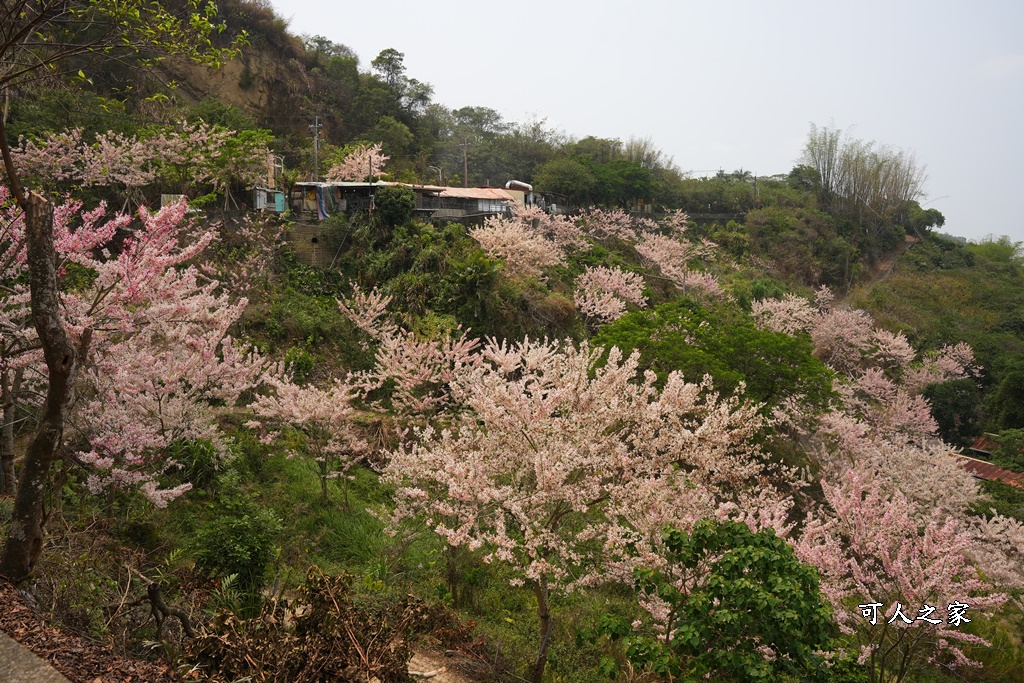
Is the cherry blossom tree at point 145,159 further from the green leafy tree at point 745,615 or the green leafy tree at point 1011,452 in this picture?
the green leafy tree at point 1011,452

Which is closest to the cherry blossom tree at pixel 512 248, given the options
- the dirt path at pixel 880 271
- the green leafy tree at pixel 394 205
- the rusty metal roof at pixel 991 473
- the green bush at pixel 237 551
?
the green leafy tree at pixel 394 205

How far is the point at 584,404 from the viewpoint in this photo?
774 cm

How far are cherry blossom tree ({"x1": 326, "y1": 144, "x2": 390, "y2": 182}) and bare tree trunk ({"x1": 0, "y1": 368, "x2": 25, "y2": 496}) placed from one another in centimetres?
2093

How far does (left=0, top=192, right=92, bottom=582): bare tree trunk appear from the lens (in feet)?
14.2

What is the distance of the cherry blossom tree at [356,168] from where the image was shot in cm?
2723

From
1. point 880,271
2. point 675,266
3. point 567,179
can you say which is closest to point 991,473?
point 675,266

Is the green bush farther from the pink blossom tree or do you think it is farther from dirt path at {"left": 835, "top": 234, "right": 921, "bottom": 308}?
dirt path at {"left": 835, "top": 234, "right": 921, "bottom": 308}

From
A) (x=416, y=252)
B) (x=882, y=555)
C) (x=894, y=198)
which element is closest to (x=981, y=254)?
(x=894, y=198)

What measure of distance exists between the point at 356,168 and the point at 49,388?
80.4 ft

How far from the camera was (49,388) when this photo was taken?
14.3 feet

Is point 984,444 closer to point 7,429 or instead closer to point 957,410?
point 957,410

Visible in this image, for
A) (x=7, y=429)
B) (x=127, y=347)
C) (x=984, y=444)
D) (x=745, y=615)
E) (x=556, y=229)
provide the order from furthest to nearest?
(x=556, y=229)
(x=984, y=444)
(x=127, y=347)
(x=7, y=429)
(x=745, y=615)

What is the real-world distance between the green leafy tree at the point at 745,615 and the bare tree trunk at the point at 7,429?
6.65 m

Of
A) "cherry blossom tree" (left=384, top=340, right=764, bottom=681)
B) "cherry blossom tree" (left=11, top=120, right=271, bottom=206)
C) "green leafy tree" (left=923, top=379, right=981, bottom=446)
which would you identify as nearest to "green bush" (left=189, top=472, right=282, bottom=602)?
"cherry blossom tree" (left=384, top=340, right=764, bottom=681)
